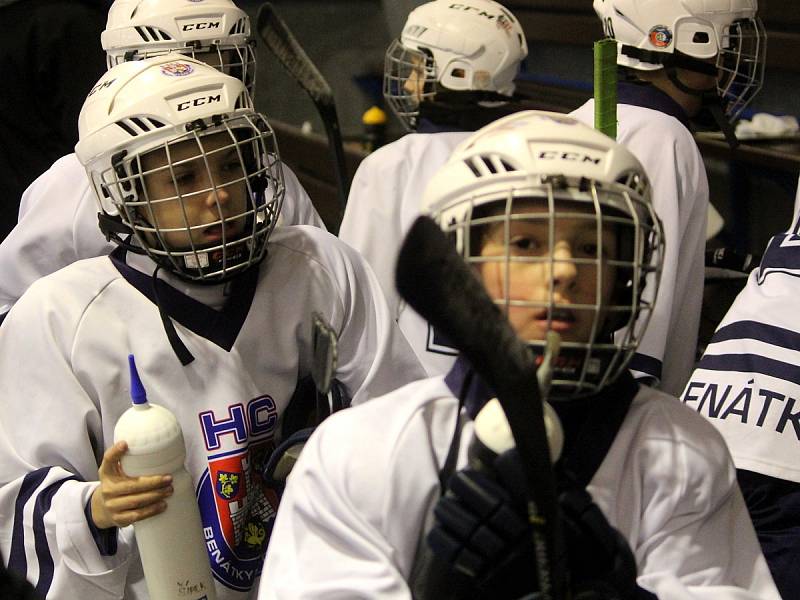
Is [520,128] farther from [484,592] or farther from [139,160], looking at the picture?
[139,160]

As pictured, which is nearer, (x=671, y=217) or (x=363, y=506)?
(x=363, y=506)

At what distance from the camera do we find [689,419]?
146 centimetres

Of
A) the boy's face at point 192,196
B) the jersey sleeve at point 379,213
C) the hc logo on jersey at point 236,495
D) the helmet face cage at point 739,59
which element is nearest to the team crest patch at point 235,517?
the hc logo on jersey at point 236,495

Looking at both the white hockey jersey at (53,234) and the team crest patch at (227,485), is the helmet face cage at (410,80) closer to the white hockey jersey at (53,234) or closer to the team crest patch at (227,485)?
the white hockey jersey at (53,234)

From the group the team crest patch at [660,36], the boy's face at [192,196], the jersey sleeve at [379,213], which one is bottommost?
the jersey sleeve at [379,213]

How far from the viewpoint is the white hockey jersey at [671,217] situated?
268 centimetres

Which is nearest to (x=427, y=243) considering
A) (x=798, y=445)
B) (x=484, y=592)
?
(x=484, y=592)

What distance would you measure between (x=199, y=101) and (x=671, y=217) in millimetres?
1176

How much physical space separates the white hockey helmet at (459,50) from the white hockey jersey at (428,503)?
173 centimetres

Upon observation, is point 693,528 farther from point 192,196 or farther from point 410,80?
point 410,80

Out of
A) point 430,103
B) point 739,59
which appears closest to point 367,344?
point 430,103

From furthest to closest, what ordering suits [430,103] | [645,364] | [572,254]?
1. [430,103]
2. [645,364]
3. [572,254]

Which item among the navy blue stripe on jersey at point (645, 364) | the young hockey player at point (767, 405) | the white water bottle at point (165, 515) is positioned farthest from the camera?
the navy blue stripe on jersey at point (645, 364)

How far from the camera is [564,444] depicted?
56.8 inches
